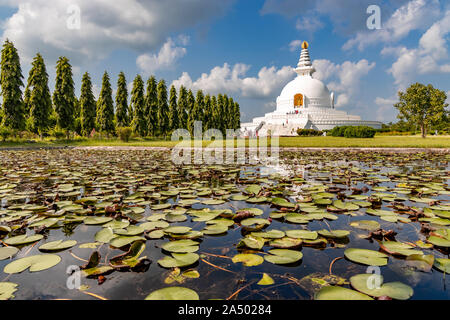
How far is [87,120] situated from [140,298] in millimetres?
29165

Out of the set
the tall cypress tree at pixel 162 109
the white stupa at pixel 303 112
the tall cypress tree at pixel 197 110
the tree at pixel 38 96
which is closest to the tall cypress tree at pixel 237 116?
the white stupa at pixel 303 112

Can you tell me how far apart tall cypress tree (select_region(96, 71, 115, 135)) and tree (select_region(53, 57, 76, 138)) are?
305cm

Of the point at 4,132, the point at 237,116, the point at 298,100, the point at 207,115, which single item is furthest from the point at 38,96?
the point at 298,100

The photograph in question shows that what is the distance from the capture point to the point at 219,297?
1229mm

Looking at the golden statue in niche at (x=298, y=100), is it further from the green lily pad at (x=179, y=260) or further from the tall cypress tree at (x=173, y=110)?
the green lily pad at (x=179, y=260)

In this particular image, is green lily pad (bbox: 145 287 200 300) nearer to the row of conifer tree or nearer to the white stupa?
the row of conifer tree

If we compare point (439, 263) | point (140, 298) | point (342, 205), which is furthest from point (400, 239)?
point (140, 298)

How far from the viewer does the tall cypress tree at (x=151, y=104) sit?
29.0m

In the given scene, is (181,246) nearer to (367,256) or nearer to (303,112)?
(367,256)

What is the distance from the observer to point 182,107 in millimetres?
33875

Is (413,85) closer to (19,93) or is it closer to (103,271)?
(103,271)

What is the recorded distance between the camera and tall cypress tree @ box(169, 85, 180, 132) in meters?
32.0

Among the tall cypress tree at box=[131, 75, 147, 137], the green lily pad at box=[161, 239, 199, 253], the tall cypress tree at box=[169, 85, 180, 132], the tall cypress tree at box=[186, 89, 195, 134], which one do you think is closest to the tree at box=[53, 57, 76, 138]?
the tall cypress tree at box=[131, 75, 147, 137]

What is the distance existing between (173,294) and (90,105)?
2956 cm
